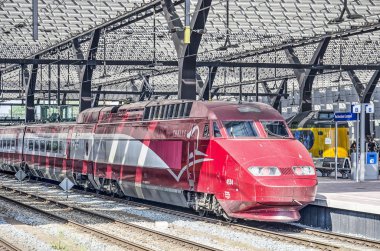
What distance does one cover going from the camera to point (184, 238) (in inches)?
763

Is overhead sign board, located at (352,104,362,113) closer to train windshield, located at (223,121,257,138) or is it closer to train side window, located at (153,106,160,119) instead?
train side window, located at (153,106,160,119)

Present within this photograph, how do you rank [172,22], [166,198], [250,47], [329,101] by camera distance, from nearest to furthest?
[166,198]
[172,22]
[250,47]
[329,101]

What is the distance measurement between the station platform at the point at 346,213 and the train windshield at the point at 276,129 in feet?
6.94

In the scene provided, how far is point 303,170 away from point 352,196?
13.1ft

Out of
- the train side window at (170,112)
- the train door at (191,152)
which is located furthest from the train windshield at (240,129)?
the train side window at (170,112)

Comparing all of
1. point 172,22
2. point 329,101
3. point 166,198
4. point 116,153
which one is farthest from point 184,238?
point 329,101

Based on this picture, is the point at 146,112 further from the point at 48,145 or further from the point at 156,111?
the point at 48,145

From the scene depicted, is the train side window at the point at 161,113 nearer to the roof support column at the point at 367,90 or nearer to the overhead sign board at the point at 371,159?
the overhead sign board at the point at 371,159

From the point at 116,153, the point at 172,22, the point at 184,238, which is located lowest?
the point at 184,238

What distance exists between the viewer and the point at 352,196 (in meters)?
24.2

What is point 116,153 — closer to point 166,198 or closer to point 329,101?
point 166,198

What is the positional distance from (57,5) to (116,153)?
1976 centimetres

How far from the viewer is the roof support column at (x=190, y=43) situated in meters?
35.1

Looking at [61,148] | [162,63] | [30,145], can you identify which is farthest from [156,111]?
[30,145]
